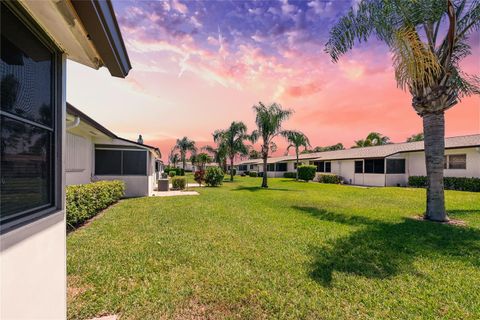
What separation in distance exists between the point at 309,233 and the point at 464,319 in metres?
3.85

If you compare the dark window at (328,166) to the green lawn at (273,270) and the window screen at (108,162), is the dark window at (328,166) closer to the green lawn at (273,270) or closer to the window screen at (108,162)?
the green lawn at (273,270)

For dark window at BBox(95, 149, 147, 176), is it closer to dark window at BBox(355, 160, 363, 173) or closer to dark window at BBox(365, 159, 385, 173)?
dark window at BBox(365, 159, 385, 173)

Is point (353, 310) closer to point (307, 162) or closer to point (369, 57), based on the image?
point (369, 57)

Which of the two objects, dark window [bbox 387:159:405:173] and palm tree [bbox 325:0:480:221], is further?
dark window [bbox 387:159:405:173]

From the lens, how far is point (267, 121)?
2305 centimetres

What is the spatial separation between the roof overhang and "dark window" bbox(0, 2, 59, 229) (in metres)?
0.17

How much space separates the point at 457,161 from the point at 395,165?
15.1 ft

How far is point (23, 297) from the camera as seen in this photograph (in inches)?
72.5

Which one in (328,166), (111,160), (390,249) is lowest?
(390,249)

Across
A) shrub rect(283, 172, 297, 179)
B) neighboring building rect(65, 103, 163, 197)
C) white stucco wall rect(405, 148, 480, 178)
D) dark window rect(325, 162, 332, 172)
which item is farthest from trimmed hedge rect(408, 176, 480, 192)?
neighboring building rect(65, 103, 163, 197)

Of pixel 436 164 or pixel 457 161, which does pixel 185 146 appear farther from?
pixel 436 164

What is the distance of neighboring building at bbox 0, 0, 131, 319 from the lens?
1784mm

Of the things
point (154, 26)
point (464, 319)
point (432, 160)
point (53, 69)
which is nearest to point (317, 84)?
point (432, 160)

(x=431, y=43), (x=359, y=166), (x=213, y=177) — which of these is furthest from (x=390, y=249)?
(x=359, y=166)
